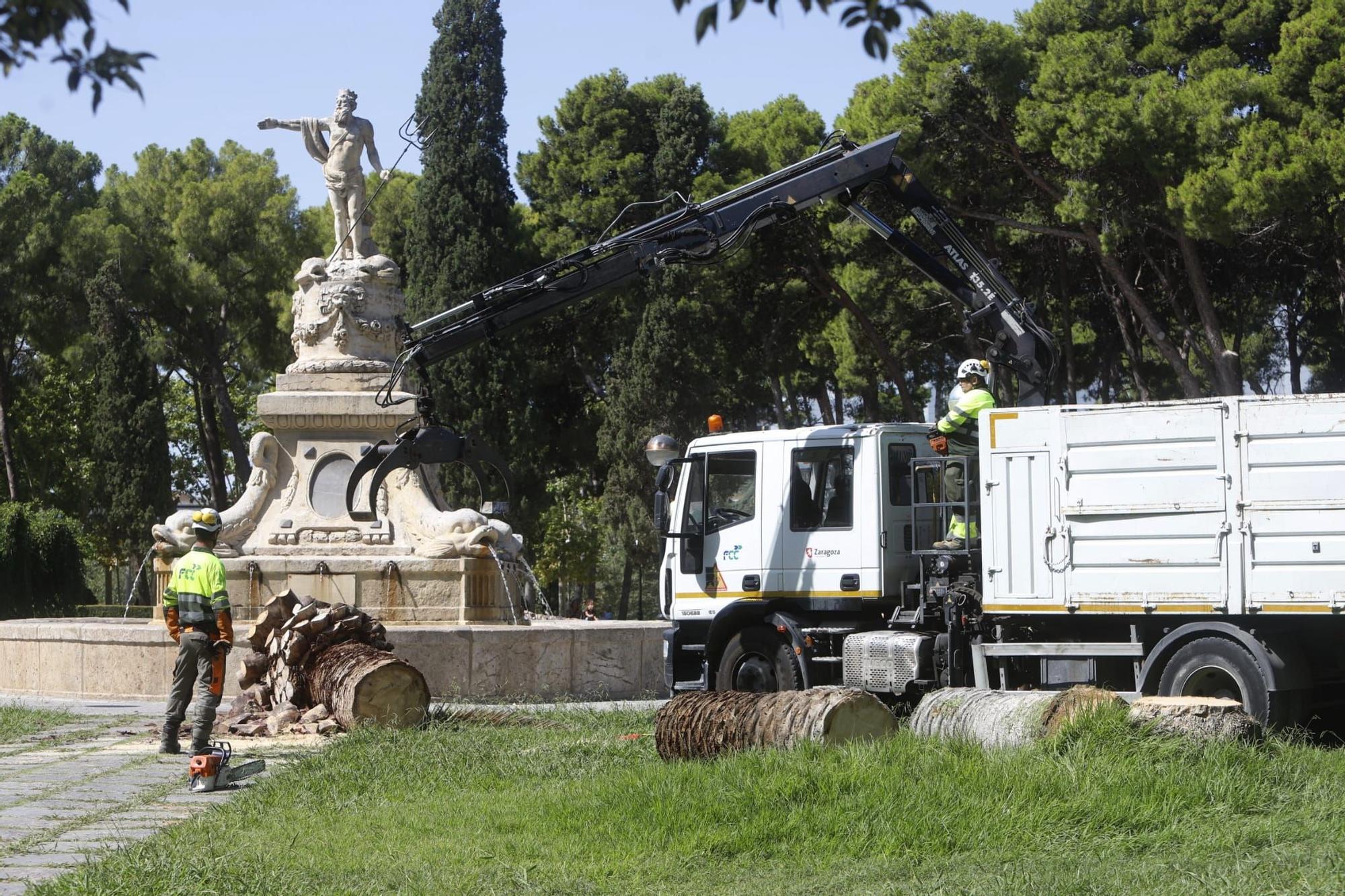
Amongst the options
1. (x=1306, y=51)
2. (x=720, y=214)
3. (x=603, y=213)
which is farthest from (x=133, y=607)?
(x=1306, y=51)

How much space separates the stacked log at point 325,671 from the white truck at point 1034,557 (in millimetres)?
2330

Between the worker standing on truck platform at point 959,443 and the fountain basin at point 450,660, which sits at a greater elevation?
the worker standing on truck platform at point 959,443

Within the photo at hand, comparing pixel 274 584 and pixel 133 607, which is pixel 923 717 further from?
pixel 133 607

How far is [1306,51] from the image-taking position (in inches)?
933

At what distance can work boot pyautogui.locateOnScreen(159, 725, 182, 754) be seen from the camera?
37.1ft

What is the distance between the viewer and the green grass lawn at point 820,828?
6.23 metres

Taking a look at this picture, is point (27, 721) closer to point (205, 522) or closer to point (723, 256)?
point (205, 522)

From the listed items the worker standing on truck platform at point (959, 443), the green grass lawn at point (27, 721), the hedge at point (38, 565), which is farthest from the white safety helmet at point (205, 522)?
the hedge at point (38, 565)

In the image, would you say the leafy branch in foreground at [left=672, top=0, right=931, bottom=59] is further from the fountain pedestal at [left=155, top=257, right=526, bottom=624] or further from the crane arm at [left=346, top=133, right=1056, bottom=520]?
the fountain pedestal at [left=155, top=257, right=526, bottom=624]

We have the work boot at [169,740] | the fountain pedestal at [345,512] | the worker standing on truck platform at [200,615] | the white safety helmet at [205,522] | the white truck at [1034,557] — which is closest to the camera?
the white truck at [1034,557]

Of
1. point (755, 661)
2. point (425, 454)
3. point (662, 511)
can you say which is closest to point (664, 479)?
point (662, 511)

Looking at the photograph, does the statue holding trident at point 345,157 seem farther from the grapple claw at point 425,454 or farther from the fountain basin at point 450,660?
the grapple claw at point 425,454

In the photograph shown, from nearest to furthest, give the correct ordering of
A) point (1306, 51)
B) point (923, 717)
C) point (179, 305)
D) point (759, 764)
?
point (759, 764) → point (923, 717) → point (1306, 51) → point (179, 305)

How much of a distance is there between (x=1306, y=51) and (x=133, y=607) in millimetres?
23193
